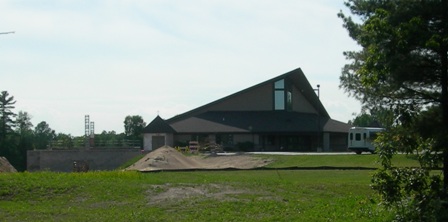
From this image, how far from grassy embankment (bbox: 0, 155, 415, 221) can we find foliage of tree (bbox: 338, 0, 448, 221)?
4.91ft

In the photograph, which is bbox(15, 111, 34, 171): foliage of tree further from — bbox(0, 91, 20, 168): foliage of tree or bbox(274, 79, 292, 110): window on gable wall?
bbox(274, 79, 292, 110): window on gable wall

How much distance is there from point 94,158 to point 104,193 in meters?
43.2

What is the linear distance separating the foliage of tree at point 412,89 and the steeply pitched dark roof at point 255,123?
5431 centimetres

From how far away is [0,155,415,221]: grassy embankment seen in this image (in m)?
15.6

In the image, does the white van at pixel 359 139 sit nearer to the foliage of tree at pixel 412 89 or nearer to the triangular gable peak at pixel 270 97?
the triangular gable peak at pixel 270 97

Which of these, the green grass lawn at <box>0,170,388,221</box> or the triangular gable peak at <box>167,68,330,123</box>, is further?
the triangular gable peak at <box>167,68,330,123</box>

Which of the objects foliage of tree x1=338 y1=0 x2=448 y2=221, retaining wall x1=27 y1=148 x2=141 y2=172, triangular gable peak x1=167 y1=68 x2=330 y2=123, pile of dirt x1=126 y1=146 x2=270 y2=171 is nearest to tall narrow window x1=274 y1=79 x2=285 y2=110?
triangular gable peak x1=167 y1=68 x2=330 y2=123

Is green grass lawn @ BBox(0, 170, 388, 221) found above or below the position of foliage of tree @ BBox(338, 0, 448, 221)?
below

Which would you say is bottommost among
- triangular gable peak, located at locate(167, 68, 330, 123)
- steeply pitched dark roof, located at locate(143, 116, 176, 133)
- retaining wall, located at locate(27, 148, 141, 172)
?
retaining wall, located at locate(27, 148, 141, 172)

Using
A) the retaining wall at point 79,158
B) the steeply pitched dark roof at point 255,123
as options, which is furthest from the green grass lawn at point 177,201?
the steeply pitched dark roof at point 255,123

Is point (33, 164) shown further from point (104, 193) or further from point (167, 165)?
point (104, 193)

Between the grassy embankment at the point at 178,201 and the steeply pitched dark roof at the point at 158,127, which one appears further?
the steeply pitched dark roof at the point at 158,127

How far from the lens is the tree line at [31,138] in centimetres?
6750

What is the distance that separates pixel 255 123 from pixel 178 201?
5354 cm
